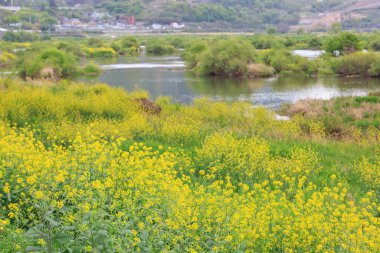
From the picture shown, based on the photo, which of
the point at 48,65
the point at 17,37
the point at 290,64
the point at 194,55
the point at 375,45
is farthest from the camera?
the point at 17,37

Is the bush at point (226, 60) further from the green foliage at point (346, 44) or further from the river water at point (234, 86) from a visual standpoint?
the green foliage at point (346, 44)

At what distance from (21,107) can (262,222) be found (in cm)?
1242

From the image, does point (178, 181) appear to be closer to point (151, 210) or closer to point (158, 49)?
point (151, 210)

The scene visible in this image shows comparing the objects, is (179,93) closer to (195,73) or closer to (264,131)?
(195,73)

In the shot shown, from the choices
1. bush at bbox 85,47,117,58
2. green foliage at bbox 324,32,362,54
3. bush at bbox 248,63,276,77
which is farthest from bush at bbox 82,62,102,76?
green foliage at bbox 324,32,362,54

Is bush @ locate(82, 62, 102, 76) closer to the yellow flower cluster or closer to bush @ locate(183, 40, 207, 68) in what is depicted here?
bush @ locate(183, 40, 207, 68)

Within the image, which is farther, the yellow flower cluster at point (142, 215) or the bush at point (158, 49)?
the bush at point (158, 49)

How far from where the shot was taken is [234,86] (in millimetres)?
43000

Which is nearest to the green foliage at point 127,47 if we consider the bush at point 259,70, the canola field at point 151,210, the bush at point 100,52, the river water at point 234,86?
the bush at point 100,52

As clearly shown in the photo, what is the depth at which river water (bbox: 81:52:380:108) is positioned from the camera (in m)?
35.7

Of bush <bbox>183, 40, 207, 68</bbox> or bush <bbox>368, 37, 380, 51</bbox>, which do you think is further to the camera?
bush <bbox>368, 37, 380, 51</bbox>

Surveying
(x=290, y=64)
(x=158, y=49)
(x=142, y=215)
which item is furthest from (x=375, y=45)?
(x=142, y=215)

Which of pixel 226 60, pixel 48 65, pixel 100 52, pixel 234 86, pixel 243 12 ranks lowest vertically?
pixel 234 86

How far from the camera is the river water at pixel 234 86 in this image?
35675mm
